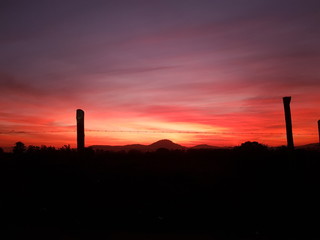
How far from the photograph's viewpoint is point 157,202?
30.7ft

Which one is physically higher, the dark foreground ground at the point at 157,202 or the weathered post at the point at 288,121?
the weathered post at the point at 288,121

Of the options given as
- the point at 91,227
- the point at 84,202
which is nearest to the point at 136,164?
the point at 84,202

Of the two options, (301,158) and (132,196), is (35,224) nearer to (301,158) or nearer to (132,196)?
(132,196)

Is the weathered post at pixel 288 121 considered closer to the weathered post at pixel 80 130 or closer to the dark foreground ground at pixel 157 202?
the dark foreground ground at pixel 157 202

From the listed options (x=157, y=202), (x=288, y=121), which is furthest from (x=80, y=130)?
(x=288, y=121)

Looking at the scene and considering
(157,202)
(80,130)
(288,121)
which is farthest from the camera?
(288,121)

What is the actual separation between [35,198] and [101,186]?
7.44 ft

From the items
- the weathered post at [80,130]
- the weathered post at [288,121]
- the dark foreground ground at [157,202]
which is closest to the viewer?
the dark foreground ground at [157,202]

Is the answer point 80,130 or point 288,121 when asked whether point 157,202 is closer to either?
point 80,130

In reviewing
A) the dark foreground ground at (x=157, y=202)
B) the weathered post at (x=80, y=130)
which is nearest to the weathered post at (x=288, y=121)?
the dark foreground ground at (x=157, y=202)

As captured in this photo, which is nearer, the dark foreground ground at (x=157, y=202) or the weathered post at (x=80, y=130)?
the dark foreground ground at (x=157, y=202)

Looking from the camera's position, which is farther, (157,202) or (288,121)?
(288,121)

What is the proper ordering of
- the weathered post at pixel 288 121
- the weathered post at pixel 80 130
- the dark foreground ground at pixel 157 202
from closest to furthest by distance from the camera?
the dark foreground ground at pixel 157 202
the weathered post at pixel 80 130
the weathered post at pixel 288 121

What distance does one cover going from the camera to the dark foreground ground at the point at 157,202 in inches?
303
